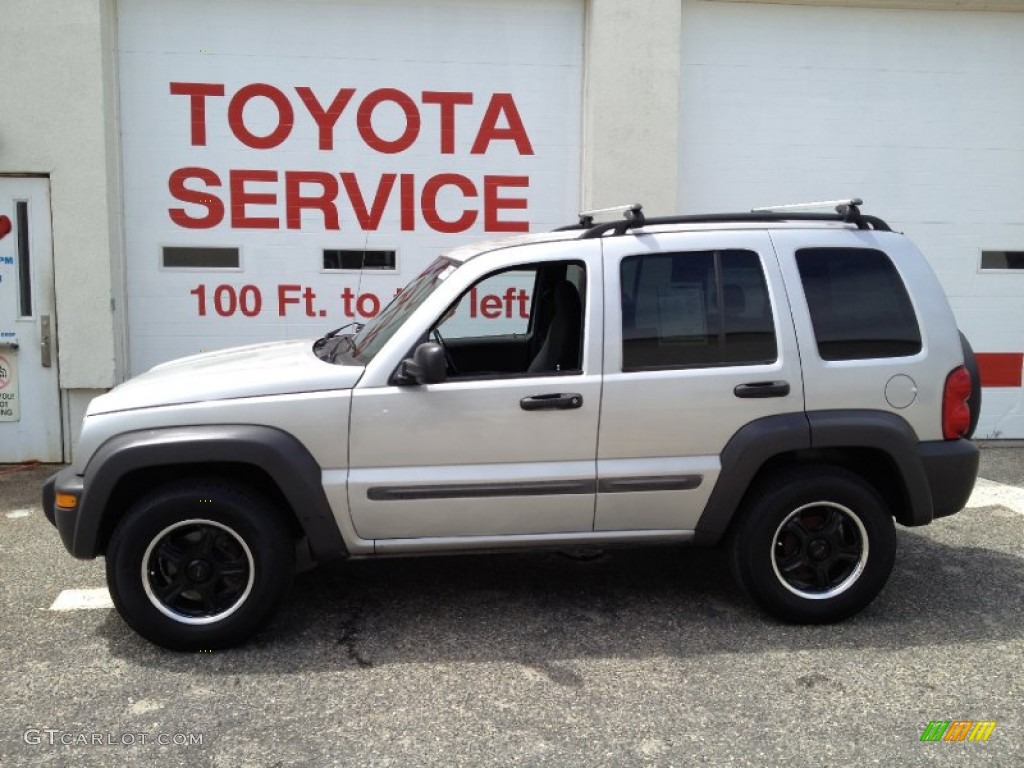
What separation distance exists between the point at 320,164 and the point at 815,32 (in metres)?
4.57

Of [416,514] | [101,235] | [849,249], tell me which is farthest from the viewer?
[101,235]

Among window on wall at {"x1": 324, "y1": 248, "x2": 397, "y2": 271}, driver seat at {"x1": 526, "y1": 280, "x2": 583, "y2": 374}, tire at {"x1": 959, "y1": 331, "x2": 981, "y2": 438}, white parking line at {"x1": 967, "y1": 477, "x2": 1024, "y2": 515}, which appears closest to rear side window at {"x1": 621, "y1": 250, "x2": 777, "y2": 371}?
driver seat at {"x1": 526, "y1": 280, "x2": 583, "y2": 374}

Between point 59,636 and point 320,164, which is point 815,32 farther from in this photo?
point 59,636

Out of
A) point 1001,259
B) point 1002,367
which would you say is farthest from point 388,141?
point 1002,367

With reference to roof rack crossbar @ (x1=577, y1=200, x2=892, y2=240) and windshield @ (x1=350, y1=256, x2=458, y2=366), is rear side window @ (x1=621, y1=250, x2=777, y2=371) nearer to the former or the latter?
roof rack crossbar @ (x1=577, y1=200, x2=892, y2=240)

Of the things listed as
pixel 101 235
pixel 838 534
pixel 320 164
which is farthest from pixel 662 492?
pixel 101 235

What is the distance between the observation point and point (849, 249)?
4395 mm

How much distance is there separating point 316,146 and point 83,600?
447cm

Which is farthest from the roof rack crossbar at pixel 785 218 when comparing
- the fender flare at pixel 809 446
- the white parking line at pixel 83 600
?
the white parking line at pixel 83 600

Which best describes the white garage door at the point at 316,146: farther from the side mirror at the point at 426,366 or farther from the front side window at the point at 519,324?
the side mirror at the point at 426,366

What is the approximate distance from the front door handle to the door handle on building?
5142mm

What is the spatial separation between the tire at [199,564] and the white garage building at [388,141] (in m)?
4.03

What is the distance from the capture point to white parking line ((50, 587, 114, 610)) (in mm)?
4613

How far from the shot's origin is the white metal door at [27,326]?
24.3 ft
